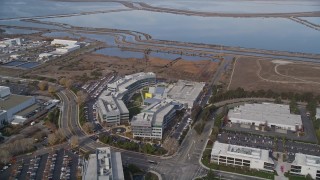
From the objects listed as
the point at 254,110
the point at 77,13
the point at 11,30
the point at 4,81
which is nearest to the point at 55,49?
the point at 4,81

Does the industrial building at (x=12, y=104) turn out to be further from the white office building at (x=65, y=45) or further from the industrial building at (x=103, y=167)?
the white office building at (x=65, y=45)

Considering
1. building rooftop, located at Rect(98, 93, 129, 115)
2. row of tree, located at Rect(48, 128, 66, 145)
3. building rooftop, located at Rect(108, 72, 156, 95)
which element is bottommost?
row of tree, located at Rect(48, 128, 66, 145)

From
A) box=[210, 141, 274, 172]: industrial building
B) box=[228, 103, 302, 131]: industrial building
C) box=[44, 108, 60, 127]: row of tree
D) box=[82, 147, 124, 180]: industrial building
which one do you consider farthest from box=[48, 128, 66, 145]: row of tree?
box=[228, 103, 302, 131]: industrial building

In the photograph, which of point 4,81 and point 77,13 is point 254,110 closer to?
point 4,81

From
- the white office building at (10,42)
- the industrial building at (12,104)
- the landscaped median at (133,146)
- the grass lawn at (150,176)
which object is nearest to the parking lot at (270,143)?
the landscaped median at (133,146)

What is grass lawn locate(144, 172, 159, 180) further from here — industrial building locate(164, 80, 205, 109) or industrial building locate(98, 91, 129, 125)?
industrial building locate(164, 80, 205, 109)
